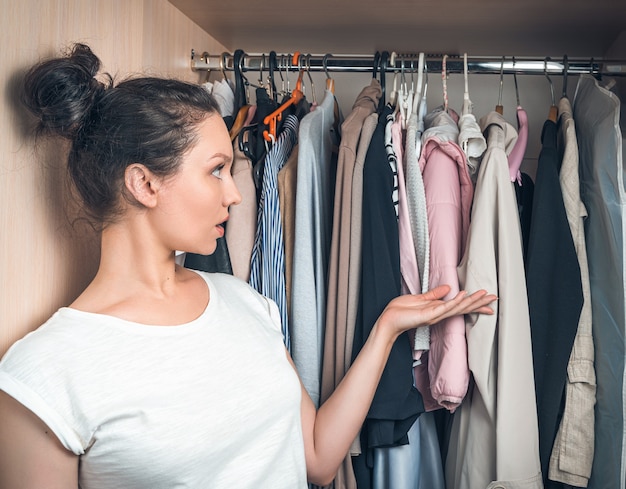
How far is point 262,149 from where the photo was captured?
1.30 meters

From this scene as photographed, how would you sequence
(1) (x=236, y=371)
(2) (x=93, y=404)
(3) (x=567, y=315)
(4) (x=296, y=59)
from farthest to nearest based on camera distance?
(4) (x=296, y=59)
(3) (x=567, y=315)
(1) (x=236, y=371)
(2) (x=93, y=404)

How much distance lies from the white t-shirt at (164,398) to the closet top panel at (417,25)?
714mm

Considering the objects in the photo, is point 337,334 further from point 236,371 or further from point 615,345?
point 615,345

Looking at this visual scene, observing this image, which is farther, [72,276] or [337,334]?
[337,334]

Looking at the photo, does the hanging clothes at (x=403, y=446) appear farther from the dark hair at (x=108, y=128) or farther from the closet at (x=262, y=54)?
the dark hair at (x=108, y=128)

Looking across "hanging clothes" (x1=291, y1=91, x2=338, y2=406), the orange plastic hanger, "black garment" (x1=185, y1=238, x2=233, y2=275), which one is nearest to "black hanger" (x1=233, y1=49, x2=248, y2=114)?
the orange plastic hanger

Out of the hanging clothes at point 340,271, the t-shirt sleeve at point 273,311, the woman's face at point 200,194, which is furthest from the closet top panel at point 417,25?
the t-shirt sleeve at point 273,311

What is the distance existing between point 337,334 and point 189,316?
32 cm

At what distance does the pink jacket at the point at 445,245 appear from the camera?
114 cm

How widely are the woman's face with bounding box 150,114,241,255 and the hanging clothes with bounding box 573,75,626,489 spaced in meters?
0.68

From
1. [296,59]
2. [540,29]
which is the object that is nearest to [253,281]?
[296,59]

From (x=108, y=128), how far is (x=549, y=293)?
2.61 feet

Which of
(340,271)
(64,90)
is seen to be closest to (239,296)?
(340,271)

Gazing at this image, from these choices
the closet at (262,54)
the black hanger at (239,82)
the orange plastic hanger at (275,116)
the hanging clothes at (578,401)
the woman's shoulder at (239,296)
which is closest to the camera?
the closet at (262,54)
